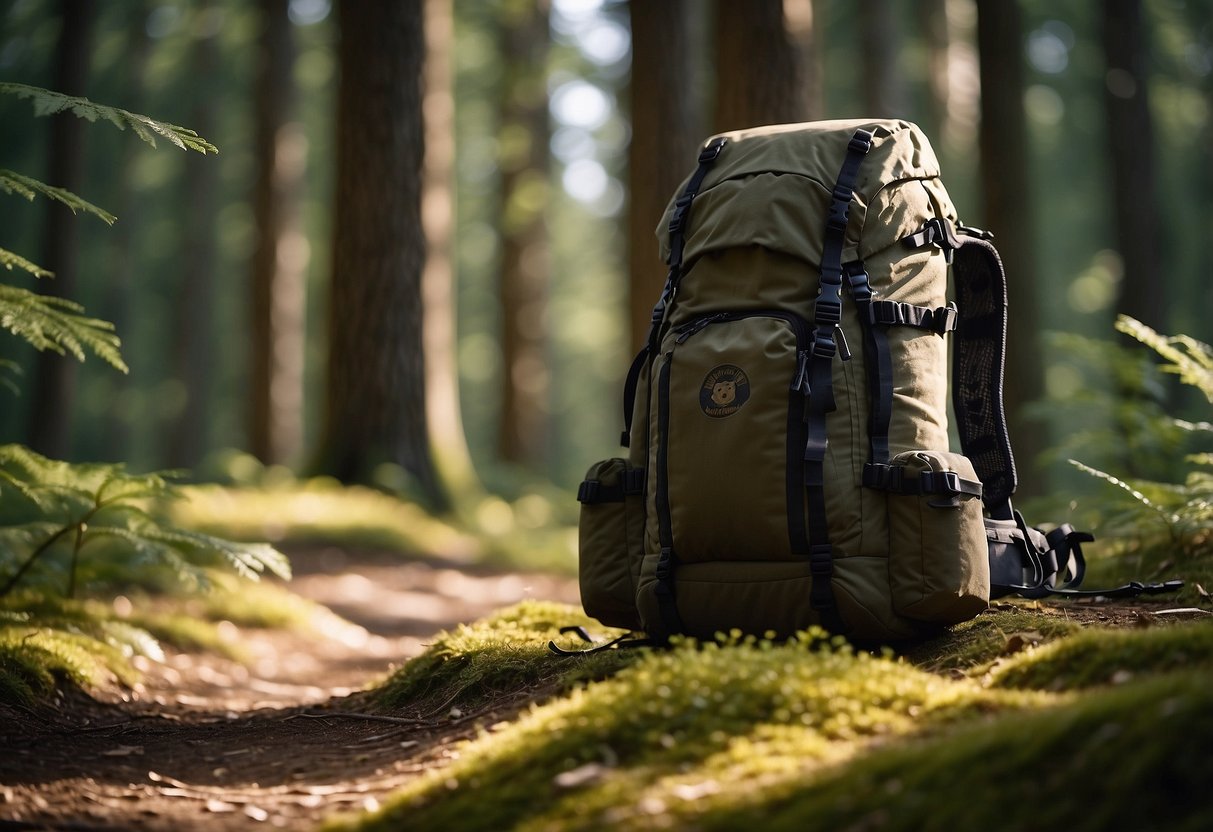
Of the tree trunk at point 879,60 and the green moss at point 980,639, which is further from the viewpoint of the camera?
the tree trunk at point 879,60

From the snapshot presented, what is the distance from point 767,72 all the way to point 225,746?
5556 mm

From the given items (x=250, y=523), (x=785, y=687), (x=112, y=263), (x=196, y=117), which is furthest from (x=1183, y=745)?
(x=112, y=263)

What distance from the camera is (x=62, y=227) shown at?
1277 cm

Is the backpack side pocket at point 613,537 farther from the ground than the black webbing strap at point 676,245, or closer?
closer

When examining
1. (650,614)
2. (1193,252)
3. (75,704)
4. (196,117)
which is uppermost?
(196,117)

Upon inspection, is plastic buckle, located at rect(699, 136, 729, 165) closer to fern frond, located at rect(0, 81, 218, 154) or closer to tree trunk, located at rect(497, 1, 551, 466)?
fern frond, located at rect(0, 81, 218, 154)

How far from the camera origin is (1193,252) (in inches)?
943

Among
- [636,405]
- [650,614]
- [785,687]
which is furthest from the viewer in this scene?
[636,405]

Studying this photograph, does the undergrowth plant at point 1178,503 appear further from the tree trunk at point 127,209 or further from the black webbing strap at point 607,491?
the tree trunk at point 127,209

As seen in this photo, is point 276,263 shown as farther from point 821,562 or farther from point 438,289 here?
point 821,562

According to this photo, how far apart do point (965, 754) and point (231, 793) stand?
2.32 meters

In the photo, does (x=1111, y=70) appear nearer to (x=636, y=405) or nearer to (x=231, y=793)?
(x=636, y=405)

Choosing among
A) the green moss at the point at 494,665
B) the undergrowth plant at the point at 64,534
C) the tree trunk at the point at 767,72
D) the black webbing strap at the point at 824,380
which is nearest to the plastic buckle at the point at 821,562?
the black webbing strap at the point at 824,380

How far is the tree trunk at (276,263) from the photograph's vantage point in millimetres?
17000
